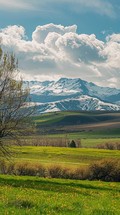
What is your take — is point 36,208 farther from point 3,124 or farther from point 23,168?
point 23,168

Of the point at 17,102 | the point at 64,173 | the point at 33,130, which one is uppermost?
the point at 17,102

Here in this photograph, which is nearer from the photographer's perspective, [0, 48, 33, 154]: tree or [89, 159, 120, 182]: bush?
[0, 48, 33, 154]: tree

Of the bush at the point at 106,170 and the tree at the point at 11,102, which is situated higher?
the tree at the point at 11,102

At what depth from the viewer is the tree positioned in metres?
36.6

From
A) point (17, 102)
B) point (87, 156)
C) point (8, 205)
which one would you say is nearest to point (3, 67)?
point (17, 102)

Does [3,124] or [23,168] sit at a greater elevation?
[3,124]

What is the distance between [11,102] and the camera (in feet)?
119

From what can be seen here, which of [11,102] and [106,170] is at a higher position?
[11,102]

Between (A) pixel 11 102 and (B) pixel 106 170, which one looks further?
(B) pixel 106 170

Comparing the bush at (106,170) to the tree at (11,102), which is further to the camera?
the bush at (106,170)

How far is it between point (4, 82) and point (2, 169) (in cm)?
2567

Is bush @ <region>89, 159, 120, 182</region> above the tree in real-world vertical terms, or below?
below

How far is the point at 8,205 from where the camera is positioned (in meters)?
18.9

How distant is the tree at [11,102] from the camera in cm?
3659
